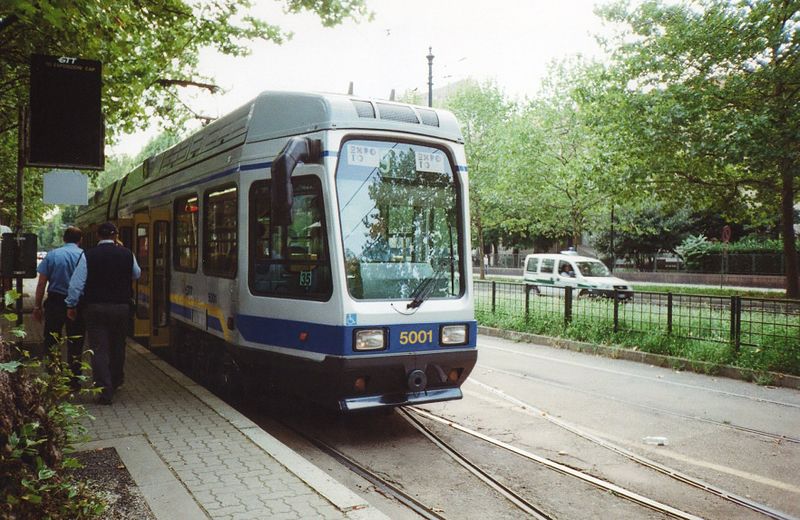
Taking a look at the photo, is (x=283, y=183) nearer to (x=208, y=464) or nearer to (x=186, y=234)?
(x=208, y=464)

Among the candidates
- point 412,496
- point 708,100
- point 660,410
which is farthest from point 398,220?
point 708,100

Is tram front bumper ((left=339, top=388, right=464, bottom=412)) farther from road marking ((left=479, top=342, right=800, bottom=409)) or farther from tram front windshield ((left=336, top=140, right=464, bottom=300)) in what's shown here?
road marking ((left=479, top=342, right=800, bottom=409))

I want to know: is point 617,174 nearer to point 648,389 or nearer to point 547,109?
point 648,389

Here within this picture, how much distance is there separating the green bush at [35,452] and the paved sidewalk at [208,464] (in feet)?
1.83

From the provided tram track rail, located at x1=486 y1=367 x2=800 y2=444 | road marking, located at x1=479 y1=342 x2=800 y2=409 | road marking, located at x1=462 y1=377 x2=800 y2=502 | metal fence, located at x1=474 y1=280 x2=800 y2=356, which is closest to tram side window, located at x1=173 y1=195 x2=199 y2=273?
road marking, located at x1=462 y1=377 x2=800 y2=502

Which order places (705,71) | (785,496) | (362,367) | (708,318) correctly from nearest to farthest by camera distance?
(785,496) < (362,367) < (708,318) < (705,71)

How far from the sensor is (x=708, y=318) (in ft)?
36.4

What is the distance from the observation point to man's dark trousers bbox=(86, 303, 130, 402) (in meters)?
6.90

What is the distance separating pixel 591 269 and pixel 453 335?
55.6ft

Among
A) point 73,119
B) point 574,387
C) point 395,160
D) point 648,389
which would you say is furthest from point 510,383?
point 73,119

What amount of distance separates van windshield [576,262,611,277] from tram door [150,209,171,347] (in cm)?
1504

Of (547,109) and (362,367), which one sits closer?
(362,367)

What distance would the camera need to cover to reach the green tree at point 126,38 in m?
7.30

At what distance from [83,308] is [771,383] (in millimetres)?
9335
